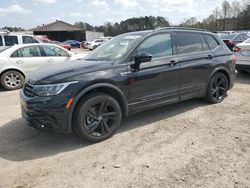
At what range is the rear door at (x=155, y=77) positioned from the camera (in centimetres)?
417

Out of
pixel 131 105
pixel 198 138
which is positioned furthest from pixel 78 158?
pixel 198 138

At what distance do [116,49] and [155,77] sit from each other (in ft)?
3.07

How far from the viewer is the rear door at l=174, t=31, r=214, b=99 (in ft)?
15.7

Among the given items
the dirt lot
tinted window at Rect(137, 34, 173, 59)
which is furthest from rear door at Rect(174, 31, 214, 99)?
the dirt lot

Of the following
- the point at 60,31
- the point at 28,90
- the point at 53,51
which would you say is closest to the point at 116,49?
the point at 28,90

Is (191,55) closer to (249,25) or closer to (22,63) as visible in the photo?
(22,63)

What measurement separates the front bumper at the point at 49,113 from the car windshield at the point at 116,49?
50.7 inches

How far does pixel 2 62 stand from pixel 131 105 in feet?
17.6

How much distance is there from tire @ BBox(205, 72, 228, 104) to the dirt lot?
0.53 m

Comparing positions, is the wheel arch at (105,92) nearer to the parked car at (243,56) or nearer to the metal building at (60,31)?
the parked car at (243,56)

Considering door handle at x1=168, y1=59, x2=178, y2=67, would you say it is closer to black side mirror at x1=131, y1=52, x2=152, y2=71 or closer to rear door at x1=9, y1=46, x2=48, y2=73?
black side mirror at x1=131, y1=52, x2=152, y2=71

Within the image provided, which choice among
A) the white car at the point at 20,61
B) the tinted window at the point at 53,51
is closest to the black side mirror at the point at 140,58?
the white car at the point at 20,61

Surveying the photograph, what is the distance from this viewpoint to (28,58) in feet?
25.9

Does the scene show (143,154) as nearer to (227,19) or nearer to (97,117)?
(97,117)
